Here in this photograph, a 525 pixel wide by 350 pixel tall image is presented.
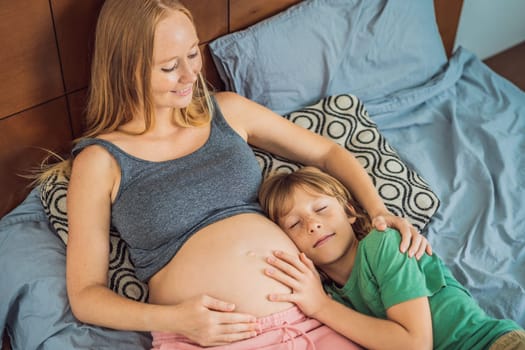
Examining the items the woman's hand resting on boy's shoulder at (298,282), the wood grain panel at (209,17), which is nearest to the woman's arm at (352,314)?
the woman's hand resting on boy's shoulder at (298,282)

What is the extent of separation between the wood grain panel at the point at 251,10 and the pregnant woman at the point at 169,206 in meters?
0.42

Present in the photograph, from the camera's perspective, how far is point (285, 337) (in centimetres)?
137

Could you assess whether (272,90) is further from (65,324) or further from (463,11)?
(463,11)

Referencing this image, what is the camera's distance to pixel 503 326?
4.49 ft

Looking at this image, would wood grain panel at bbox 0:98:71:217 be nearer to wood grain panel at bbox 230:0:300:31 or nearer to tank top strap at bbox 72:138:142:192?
tank top strap at bbox 72:138:142:192

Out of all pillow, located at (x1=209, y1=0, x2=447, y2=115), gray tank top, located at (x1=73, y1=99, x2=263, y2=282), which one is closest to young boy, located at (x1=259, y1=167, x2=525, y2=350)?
gray tank top, located at (x1=73, y1=99, x2=263, y2=282)

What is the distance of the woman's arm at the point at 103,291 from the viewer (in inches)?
52.9

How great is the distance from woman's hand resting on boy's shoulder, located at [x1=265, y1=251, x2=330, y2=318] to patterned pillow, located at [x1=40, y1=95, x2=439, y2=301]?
1.09 ft

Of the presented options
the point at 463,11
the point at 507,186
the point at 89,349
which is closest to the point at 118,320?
the point at 89,349

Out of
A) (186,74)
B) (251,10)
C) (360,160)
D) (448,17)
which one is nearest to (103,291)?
(186,74)

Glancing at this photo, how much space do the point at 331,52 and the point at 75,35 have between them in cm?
83

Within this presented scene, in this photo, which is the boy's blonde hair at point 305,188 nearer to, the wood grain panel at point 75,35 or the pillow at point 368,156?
the pillow at point 368,156

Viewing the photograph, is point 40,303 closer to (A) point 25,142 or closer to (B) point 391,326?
(A) point 25,142

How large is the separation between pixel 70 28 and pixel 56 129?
0.26m
